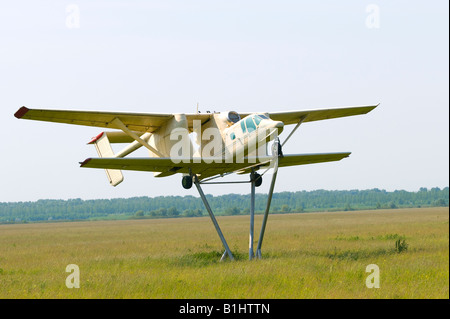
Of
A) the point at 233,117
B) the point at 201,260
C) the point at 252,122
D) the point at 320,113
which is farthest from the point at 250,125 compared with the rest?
the point at 201,260

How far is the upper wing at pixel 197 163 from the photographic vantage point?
18.4m

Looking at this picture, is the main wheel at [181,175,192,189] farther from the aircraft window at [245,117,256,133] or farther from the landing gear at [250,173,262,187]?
the aircraft window at [245,117,256,133]

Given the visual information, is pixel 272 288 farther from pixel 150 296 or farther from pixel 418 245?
pixel 418 245

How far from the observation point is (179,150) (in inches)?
818

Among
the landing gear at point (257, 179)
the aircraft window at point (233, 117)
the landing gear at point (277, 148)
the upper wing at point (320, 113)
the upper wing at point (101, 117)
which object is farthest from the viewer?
the upper wing at point (320, 113)

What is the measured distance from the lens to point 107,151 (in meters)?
23.9

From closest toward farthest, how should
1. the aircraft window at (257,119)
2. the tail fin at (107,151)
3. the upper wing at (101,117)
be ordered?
1. the aircraft window at (257,119)
2. the upper wing at (101,117)
3. the tail fin at (107,151)

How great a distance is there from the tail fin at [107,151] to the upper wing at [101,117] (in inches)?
95.2

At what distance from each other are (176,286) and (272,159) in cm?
510

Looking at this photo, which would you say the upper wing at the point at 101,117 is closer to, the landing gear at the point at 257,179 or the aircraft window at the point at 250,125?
the aircraft window at the point at 250,125

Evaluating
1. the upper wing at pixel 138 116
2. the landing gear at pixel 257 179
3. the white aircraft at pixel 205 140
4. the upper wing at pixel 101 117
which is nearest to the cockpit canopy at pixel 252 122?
the white aircraft at pixel 205 140

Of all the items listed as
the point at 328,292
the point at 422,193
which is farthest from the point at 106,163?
the point at 422,193

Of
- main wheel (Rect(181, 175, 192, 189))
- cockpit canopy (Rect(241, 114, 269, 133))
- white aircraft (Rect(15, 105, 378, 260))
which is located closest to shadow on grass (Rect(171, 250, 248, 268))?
white aircraft (Rect(15, 105, 378, 260))

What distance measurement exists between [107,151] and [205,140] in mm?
5419
